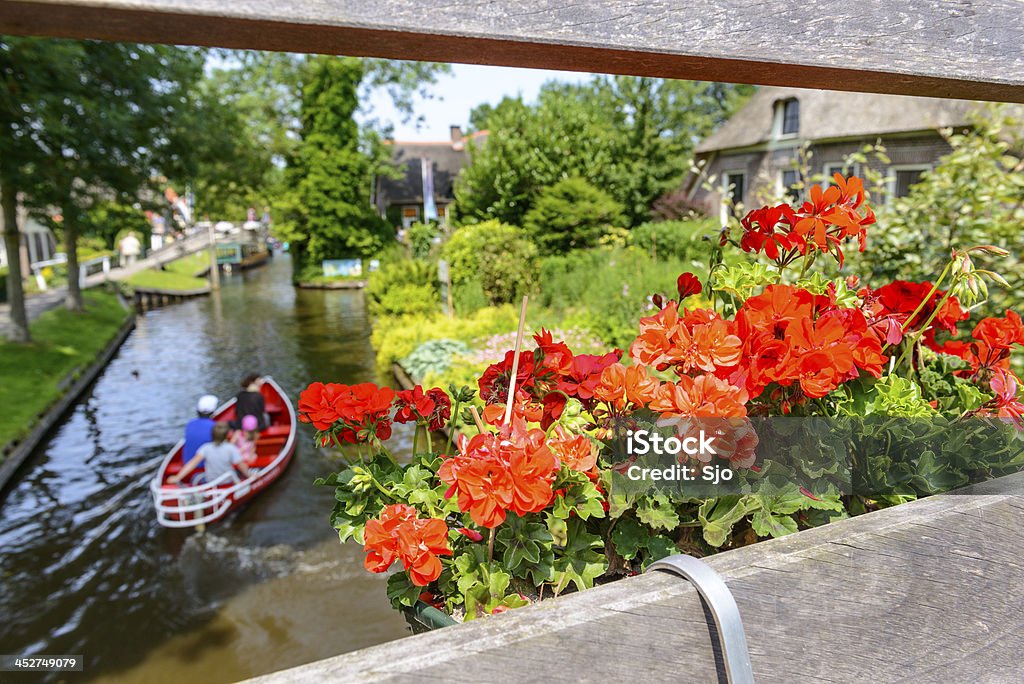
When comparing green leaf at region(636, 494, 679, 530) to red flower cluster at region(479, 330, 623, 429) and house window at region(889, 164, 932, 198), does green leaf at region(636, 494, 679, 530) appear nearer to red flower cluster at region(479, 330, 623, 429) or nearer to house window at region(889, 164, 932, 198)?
red flower cluster at region(479, 330, 623, 429)

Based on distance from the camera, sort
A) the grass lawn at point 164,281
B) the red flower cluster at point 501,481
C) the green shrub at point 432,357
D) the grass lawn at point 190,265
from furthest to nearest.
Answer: the grass lawn at point 190,265, the grass lawn at point 164,281, the green shrub at point 432,357, the red flower cluster at point 501,481

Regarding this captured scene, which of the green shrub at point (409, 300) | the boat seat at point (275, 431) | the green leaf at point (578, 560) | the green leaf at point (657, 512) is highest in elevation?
the green leaf at point (657, 512)

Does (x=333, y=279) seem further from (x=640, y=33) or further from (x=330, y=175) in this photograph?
(x=640, y=33)

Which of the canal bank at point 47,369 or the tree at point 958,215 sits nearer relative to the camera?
the tree at point 958,215

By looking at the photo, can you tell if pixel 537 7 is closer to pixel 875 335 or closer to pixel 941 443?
pixel 875 335

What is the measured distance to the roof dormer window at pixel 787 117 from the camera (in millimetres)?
21494

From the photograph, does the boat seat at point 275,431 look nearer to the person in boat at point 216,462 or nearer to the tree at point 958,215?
the person in boat at point 216,462

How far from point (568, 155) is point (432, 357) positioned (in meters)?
11.5

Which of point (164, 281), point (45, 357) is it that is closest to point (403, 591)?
point (45, 357)

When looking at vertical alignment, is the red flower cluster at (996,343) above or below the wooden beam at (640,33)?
below

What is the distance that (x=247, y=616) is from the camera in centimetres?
546

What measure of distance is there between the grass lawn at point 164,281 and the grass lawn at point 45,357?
714cm

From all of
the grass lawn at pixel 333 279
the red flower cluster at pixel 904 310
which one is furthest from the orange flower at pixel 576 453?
the grass lawn at pixel 333 279

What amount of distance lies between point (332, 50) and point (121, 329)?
19847mm
